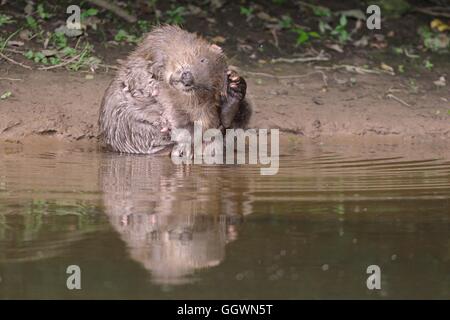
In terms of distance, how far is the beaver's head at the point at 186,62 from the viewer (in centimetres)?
818

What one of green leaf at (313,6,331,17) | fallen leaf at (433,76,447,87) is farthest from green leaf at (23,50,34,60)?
fallen leaf at (433,76,447,87)

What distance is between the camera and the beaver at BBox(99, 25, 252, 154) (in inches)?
326

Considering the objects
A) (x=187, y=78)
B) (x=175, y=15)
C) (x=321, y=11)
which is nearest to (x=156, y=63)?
(x=187, y=78)

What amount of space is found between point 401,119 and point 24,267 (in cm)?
570

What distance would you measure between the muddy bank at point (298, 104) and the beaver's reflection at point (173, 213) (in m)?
1.34

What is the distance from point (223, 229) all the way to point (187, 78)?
269cm

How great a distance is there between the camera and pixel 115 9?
1098 centimetres

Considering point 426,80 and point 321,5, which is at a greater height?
point 321,5

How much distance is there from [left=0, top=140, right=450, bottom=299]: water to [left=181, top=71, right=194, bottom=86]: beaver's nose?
0.66 meters

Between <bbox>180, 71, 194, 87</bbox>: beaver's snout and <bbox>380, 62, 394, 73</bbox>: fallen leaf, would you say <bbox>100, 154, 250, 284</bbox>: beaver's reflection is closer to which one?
<bbox>180, 71, 194, 87</bbox>: beaver's snout

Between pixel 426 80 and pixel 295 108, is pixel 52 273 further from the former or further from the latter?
pixel 426 80

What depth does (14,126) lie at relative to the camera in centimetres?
902
